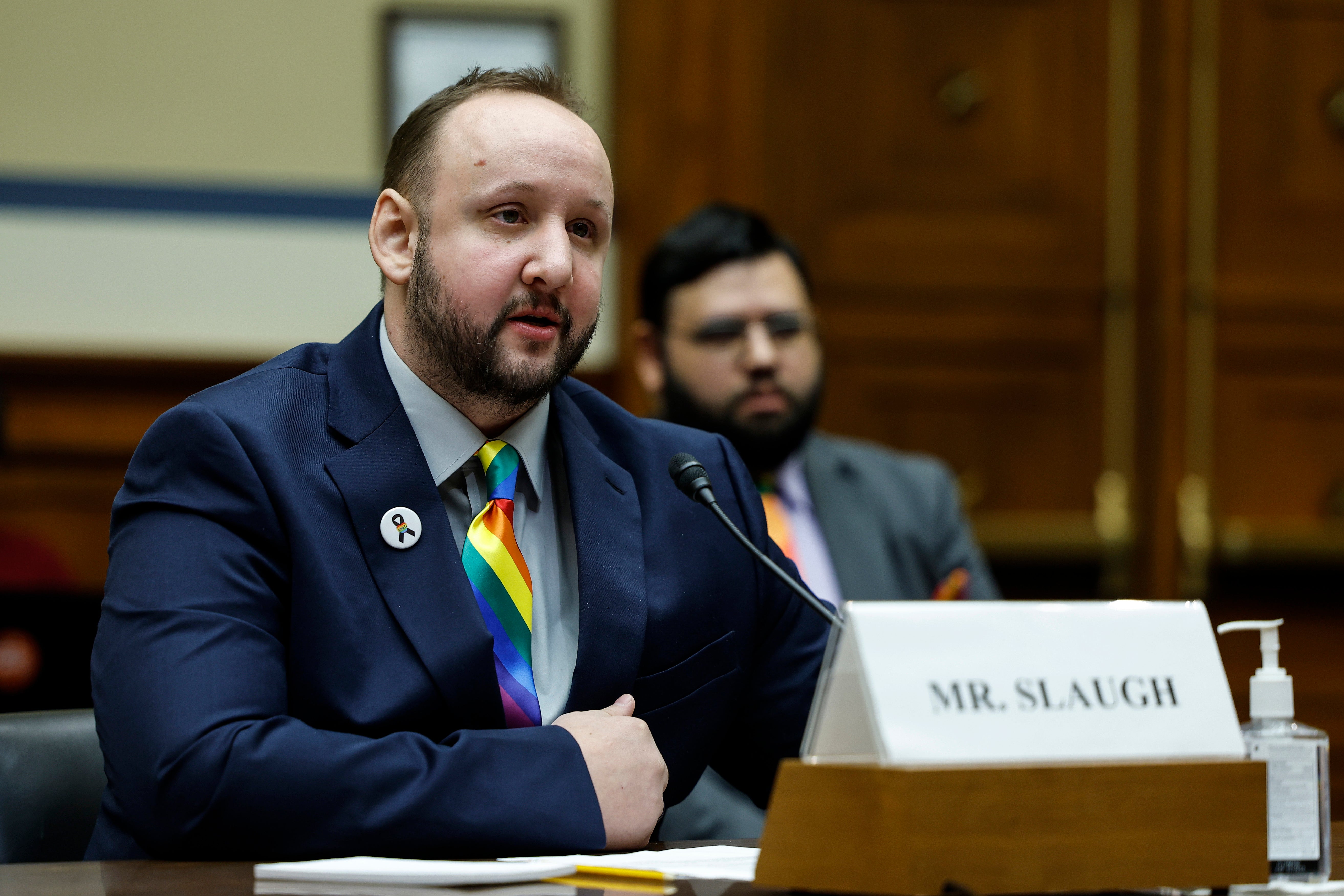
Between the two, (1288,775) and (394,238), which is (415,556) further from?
(1288,775)

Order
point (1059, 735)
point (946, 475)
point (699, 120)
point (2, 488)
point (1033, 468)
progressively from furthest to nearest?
point (1033, 468) < point (699, 120) < point (2, 488) < point (946, 475) < point (1059, 735)

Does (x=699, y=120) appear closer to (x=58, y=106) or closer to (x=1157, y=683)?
(x=58, y=106)

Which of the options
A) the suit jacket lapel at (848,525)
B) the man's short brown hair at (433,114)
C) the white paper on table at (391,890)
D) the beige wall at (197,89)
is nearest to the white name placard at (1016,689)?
the white paper on table at (391,890)

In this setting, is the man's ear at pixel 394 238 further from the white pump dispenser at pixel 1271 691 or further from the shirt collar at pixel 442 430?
the white pump dispenser at pixel 1271 691

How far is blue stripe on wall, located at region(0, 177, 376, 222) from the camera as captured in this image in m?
3.43

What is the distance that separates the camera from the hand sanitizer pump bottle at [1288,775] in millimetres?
1029

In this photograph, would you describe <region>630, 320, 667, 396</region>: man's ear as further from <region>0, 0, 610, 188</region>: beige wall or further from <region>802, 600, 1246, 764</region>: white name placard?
<region>802, 600, 1246, 764</region>: white name placard

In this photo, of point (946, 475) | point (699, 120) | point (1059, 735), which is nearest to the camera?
point (1059, 735)

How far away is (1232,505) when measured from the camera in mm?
3943

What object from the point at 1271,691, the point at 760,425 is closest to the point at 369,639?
the point at 1271,691

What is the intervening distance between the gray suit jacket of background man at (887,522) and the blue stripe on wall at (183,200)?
4.49 feet

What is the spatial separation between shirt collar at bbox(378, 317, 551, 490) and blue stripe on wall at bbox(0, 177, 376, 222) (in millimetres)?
2099

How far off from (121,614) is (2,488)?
241 centimetres

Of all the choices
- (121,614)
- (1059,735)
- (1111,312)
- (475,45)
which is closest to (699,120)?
(475,45)
